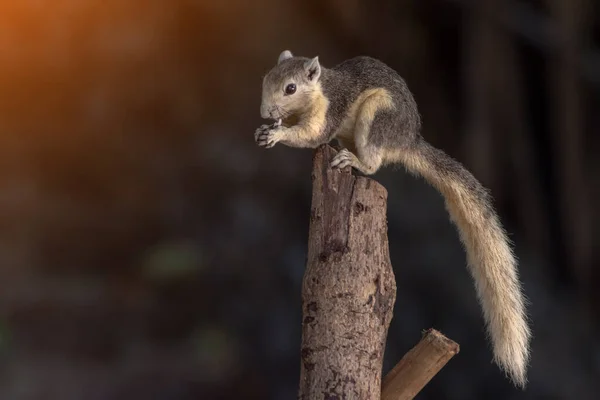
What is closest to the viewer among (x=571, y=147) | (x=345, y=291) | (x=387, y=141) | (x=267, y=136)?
(x=345, y=291)

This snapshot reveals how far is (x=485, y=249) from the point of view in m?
2.52

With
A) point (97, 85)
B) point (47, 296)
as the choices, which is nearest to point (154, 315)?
point (47, 296)

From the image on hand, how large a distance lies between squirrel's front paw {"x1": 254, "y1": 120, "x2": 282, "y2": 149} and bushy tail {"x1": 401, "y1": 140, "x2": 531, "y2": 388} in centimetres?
46

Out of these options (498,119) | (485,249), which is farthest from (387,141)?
(498,119)

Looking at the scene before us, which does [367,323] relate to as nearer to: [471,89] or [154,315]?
[154,315]

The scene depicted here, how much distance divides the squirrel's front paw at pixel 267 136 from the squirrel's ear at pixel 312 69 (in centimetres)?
19

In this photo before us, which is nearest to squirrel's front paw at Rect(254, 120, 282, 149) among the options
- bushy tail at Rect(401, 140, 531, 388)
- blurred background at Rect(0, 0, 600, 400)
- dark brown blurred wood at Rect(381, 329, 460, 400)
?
bushy tail at Rect(401, 140, 531, 388)

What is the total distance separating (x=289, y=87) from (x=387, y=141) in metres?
0.35

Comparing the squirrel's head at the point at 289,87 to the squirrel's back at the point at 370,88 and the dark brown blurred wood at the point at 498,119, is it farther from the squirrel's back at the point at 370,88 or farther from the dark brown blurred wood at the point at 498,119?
the dark brown blurred wood at the point at 498,119

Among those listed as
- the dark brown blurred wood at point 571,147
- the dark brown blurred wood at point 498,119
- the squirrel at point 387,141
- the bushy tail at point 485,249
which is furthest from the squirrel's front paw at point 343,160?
the dark brown blurred wood at point 571,147

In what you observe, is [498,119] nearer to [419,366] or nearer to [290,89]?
[290,89]

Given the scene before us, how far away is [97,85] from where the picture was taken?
4.01 meters

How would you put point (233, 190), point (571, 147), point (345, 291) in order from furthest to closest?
point (571, 147), point (233, 190), point (345, 291)

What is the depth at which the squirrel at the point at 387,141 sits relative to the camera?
7.72ft
